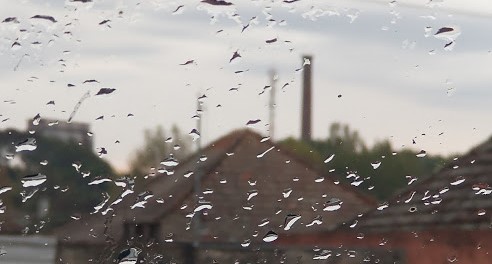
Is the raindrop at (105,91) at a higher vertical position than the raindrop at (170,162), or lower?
higher

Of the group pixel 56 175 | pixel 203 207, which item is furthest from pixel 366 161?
pixel 56 175

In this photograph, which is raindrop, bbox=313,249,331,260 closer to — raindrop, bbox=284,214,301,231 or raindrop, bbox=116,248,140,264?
raindrop, bbox=284,214,301,231

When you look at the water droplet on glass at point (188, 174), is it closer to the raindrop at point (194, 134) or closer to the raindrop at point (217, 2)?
the raindrop at point (194, 134)

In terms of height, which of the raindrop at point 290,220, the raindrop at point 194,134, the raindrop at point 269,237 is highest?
the raindrop at point 194,134

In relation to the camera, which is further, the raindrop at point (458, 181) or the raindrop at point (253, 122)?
the raindrop at point (458, 181)

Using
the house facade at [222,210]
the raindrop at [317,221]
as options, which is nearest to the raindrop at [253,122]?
the house facade at [222,210]

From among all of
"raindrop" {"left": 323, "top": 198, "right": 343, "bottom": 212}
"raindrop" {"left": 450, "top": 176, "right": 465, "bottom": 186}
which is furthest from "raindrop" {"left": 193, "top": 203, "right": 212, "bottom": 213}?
"raindrop" {"left": 450, "top": 176, "right": 465, "bottom": 186}

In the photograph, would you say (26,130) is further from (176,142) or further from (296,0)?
Answer: (296,0)
